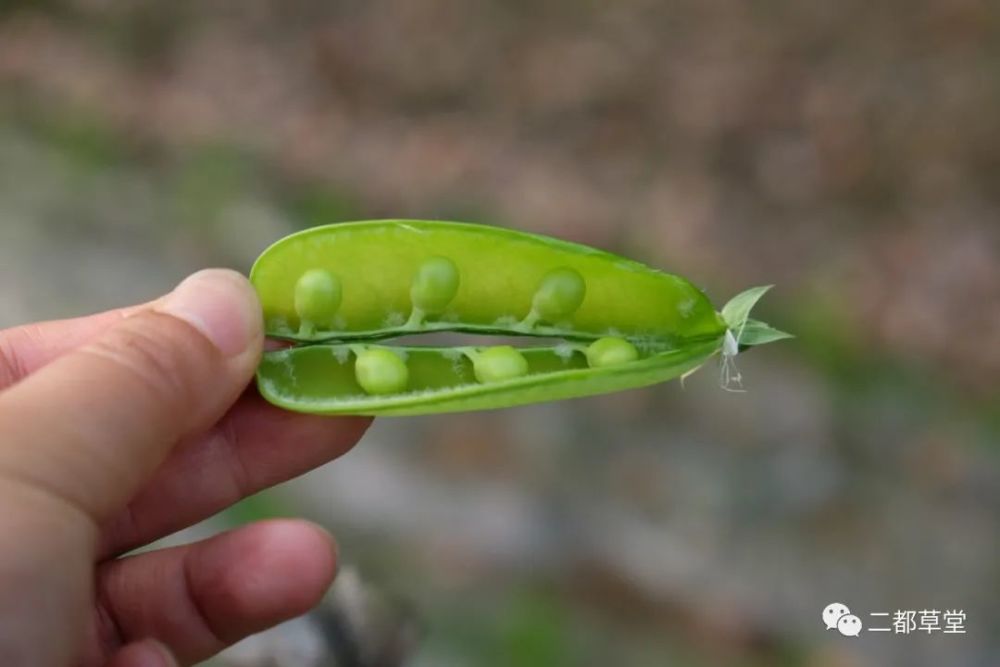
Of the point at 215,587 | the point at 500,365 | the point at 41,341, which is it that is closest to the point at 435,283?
the point at 500,365

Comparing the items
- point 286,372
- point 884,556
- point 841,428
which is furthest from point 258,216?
point 884,556

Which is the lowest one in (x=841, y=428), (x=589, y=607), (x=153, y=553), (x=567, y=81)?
(x=589, y=607)

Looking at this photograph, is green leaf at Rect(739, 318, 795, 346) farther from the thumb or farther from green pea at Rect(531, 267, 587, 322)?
the thumb

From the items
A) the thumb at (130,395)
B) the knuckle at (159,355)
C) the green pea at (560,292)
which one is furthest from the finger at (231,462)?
the green pea at (560,292)

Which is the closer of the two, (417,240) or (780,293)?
(417,240)

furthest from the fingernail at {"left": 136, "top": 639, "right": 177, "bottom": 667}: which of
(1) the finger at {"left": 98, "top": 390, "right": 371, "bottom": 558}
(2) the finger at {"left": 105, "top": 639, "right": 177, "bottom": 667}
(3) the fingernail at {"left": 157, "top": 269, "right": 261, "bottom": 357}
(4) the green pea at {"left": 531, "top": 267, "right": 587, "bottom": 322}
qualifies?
(4) the green pea at {"left": 531, "top": 267, "right": 587, "bottom": 322}

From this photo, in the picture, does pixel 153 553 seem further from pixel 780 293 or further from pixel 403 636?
pixel 780 293

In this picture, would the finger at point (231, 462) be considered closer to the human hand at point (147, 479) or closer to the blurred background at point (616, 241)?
the human hand at point (147, 479)
